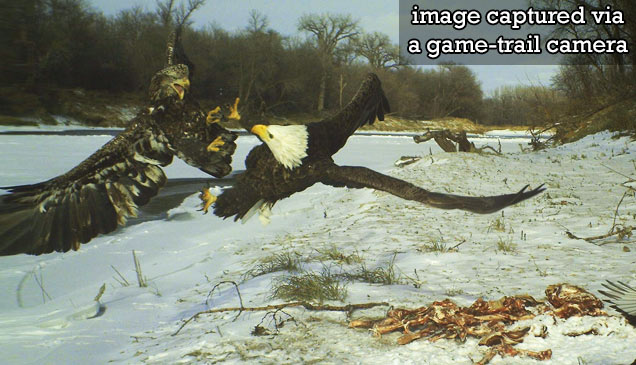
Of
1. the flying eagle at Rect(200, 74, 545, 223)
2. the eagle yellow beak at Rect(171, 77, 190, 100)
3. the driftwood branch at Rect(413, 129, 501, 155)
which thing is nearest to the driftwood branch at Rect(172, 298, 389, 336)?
the flying eagle at Rect(200, 74, 545, 223)

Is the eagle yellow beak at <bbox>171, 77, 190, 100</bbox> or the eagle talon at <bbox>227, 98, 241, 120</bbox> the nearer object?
the eagle talon at <bbox>227, 98, 241, 120</bbox>

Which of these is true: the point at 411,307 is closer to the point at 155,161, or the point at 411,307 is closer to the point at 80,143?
the point at 155,161

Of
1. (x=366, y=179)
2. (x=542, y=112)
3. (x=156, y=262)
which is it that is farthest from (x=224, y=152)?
(x=542, y=112)

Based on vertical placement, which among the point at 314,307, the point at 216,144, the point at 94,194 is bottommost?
the point at 314,307

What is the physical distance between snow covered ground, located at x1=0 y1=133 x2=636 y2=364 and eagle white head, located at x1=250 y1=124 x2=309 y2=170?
5.31 feet

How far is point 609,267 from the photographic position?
4750 mm

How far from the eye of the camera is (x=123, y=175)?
10.4ft

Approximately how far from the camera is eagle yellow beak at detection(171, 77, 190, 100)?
2857 millimetres

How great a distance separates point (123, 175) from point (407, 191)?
1.88 m

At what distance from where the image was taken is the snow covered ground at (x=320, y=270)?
359cm

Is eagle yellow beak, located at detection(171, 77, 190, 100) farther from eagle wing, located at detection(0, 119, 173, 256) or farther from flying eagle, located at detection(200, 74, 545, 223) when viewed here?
flying eagle, located at detection(200, 74, 545, 223)

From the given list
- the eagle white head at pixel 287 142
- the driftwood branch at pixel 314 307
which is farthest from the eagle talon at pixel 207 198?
the driftwood branch at pixel 314 307

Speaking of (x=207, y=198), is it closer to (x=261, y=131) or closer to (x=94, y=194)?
(x=261, y=131)

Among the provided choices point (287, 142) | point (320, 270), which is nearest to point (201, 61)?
point (320, 270)
